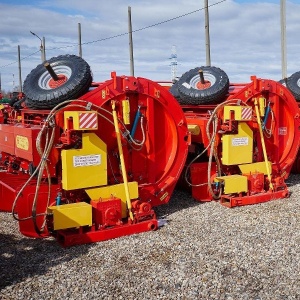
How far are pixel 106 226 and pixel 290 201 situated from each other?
10.5 ft

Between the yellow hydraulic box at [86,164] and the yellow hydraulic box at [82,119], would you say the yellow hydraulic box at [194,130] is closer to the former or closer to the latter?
the yellow hydraulic box at [86,164]

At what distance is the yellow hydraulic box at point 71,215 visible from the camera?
15.1ft

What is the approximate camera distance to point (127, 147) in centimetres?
560

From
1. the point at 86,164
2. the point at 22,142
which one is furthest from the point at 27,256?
the point at 22,142

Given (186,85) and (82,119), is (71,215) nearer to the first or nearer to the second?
(82,119)

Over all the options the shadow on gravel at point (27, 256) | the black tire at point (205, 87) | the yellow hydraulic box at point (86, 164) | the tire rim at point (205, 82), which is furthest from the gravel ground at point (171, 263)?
the tire rim at point (205, 82)

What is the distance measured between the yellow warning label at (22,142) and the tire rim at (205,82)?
3586 millimetres

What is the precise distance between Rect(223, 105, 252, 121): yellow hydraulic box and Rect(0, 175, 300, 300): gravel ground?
1.63 metres

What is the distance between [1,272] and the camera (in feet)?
12.8

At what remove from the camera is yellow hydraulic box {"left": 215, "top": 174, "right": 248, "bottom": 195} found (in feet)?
21.0

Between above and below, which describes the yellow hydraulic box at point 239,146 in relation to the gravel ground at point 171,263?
above

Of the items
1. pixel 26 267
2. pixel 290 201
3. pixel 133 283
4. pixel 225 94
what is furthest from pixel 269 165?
pixel 26 267

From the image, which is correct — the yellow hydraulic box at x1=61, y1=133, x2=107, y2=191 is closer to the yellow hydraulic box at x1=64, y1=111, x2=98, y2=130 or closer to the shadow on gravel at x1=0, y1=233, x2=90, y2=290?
the yellow hydraulic box at x1=64, y1=111, x2=98, y2=130

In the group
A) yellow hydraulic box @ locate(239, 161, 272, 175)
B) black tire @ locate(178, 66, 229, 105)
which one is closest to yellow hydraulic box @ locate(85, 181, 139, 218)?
yellow hydraulic box @ locate(239, 161, 272, 175)
